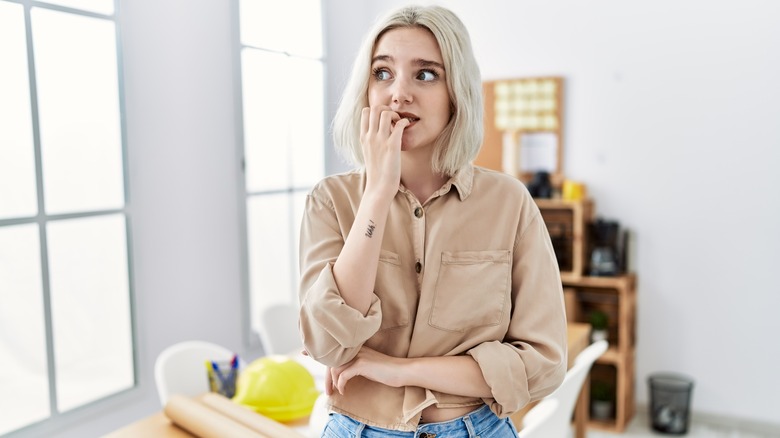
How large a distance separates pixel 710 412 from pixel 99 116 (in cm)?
344

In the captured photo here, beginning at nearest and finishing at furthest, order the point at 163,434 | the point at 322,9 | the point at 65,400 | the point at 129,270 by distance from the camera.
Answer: the point at 163,434
the point at 65,400
the point at 129,270
the point at 322,9

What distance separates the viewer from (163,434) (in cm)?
173

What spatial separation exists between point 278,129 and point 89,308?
1.45 meters

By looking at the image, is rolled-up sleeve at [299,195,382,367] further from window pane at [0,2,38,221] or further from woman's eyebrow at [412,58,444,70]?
window pane at [0,2,38,221]

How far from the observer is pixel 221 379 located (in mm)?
2031

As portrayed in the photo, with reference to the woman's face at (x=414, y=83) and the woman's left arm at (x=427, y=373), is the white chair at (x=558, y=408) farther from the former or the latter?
the woman's face at (x=414, y=83)

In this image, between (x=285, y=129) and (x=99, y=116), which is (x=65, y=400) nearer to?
(x=99, y=116)

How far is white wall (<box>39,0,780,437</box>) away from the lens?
2.80 meters

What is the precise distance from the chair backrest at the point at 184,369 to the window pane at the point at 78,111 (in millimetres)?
710

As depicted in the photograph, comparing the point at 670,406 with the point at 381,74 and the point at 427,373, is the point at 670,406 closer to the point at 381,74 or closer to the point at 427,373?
the point at 427,373

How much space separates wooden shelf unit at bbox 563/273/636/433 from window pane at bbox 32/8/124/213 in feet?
8.15

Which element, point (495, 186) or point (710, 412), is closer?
point (495, 186)

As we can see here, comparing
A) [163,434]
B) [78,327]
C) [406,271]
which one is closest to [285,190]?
[78,327]

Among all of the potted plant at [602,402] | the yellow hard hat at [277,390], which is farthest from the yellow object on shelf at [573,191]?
the yellow hard hat at [277,390]
